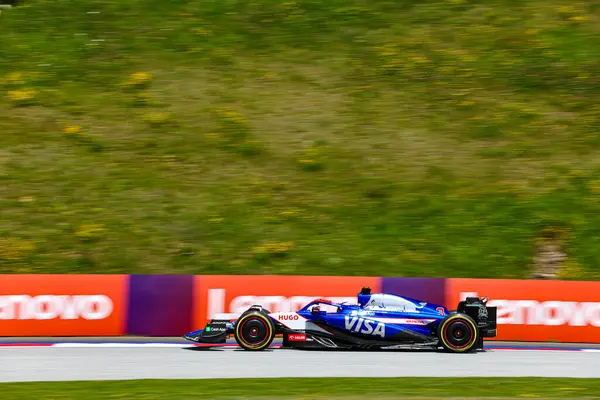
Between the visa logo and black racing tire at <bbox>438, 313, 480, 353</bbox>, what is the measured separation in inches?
40.5

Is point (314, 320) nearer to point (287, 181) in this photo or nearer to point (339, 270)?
point (339, 270)

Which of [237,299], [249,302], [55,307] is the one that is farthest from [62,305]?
[249,302]

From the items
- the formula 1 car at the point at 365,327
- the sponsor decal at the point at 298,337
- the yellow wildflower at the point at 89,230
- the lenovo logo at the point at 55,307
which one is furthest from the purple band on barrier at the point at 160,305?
the yellow wildflower at the point at 89,230

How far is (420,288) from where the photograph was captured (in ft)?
53.6

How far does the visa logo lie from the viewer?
14.7 metres

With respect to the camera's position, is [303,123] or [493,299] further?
[303,123]

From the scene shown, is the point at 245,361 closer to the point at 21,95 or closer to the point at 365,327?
the point at 365,327

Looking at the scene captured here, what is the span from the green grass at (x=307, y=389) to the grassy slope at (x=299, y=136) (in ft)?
28.0

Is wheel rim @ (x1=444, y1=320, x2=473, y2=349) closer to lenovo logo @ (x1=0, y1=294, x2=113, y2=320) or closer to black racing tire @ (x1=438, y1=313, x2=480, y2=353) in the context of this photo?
black racing tire @ (x1=438, y1=313, x2=480, y2=353)

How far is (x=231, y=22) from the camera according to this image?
27.6 m

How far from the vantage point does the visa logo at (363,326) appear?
48.1 ft

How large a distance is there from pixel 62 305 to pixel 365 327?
5684mm

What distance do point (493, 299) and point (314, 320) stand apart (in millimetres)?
3781

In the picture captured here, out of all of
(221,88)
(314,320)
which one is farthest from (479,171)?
(314,320)
